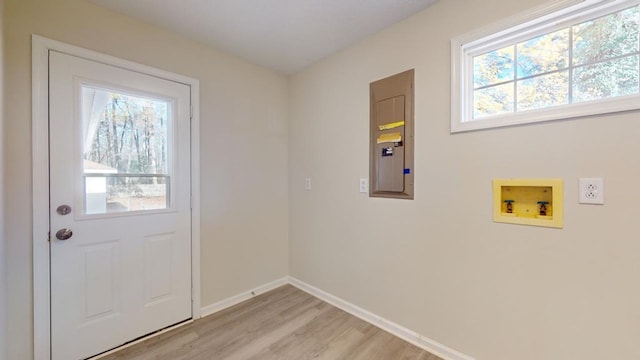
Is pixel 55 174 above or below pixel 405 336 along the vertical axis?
above

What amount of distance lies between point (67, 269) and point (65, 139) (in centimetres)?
85

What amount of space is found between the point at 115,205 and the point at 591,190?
292 cm

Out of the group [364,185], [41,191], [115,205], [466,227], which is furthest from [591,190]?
[41,191]

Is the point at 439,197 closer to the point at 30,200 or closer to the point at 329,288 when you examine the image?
the point at 329,288

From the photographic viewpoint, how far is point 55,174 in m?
1.62

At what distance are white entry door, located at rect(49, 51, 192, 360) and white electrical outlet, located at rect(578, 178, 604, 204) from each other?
2.64 meters

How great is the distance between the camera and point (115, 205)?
6.05 ft

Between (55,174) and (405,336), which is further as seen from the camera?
(405,336)

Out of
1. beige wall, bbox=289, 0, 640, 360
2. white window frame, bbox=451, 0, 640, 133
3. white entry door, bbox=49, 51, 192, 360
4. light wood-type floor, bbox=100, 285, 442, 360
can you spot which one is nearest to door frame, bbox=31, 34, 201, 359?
white entry door, bbox=49, 51, 192, 360

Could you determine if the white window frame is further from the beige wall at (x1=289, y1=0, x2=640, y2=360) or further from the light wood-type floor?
the light wood-type floor

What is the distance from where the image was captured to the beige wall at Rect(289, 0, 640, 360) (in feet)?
4.01

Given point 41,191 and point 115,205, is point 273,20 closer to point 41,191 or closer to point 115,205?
point 115,205

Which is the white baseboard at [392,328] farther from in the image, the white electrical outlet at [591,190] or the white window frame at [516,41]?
the white window frame at [516,41]

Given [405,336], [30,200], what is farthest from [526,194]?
[30,200]
